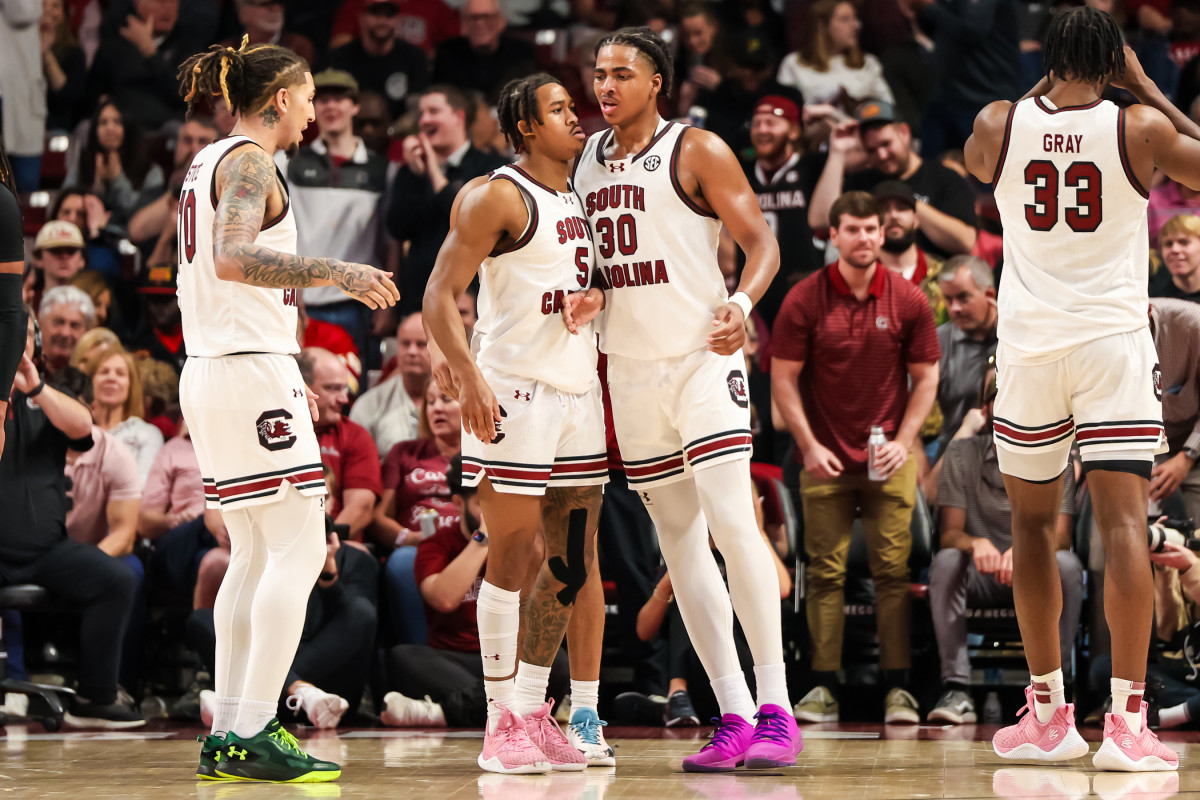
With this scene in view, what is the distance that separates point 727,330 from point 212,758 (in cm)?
211

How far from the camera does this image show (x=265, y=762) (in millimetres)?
4402

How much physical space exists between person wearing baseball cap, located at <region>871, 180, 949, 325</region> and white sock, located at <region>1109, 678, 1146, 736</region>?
3671mm

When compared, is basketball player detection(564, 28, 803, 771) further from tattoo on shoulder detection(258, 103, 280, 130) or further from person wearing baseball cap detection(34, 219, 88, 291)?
person wearing baseball cap detection(34, 219, 88, 291)

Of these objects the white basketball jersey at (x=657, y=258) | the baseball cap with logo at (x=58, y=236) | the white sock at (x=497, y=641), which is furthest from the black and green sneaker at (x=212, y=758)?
the baseball cap with logo at (x=58, y=236)

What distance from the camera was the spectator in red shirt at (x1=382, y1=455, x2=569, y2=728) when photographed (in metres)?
6.44

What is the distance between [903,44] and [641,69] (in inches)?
212

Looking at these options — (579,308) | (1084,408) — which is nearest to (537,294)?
(579,308)

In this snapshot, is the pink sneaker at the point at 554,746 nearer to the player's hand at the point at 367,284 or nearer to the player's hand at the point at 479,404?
the player's hand at the point at 479,404

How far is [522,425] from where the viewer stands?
4.70 metres

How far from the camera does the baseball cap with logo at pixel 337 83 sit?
9.39 metres

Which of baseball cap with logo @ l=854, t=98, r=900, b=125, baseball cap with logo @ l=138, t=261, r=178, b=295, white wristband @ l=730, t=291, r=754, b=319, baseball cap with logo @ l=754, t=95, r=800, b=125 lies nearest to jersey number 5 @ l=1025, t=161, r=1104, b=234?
white wristband @ l=730, t=291, r=754, b=319

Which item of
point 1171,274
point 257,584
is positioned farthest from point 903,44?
point 257,584

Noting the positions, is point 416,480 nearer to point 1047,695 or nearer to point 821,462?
point 821,462

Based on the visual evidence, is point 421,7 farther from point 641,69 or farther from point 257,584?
point 257,584
